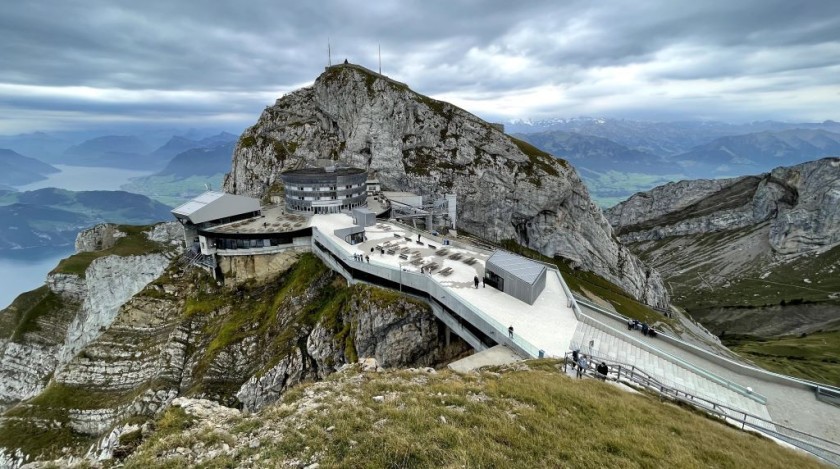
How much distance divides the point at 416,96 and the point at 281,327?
322ft

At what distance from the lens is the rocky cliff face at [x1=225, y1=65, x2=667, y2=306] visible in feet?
389

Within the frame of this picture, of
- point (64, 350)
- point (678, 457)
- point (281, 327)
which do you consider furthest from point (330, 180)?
point (678, 457)

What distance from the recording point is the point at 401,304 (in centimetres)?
4703

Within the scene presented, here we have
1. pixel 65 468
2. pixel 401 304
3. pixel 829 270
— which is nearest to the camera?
pixel 65 468

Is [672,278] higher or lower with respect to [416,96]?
lower

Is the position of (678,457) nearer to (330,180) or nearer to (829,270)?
(330,180)

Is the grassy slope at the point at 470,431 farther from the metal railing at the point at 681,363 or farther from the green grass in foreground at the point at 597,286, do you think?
the green grass in foreground at the point at 597,286

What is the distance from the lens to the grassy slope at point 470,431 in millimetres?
14078

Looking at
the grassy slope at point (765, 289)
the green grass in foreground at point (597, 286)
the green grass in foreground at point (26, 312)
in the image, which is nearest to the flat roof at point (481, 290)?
the green grass in foreground at point (597, 286)

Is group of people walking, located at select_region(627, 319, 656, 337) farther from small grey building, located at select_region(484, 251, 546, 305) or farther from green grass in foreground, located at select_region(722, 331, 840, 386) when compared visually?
green grass in foreground, located at select_region(722, 331, 840, 386)

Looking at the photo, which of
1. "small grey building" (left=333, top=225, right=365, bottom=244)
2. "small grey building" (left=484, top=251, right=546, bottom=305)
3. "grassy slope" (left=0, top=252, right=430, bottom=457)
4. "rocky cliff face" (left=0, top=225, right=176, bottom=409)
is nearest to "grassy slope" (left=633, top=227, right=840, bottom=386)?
"small grey building" (left=484, top=251, right=546, bottom=305)

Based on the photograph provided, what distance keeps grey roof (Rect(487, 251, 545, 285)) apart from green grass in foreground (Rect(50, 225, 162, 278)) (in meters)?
75.6

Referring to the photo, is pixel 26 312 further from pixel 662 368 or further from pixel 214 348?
pixel 662 368

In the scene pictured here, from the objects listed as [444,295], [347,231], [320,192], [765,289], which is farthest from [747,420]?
[765,289]
